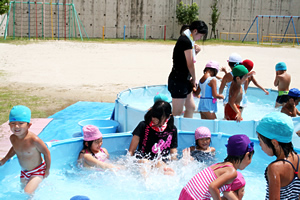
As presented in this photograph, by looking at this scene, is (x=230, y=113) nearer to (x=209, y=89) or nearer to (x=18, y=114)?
(x=209, y=89)

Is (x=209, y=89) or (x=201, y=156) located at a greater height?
(x=209, y=89)

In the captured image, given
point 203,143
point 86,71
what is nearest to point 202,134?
point 203,143

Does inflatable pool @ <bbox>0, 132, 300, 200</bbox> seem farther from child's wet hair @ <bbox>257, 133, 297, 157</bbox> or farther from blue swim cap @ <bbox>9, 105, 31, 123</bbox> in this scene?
child's wet hair @ <bbox>257, 133, 297, 157</bbox>

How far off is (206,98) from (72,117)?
2.73m

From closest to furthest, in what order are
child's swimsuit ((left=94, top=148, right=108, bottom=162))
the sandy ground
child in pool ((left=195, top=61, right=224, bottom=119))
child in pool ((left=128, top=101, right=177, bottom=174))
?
1. child in pool ((left=128, top=101, right=177, bottom=174))
2. child's swimsuit ((left=94, top=148, right=108, bottom=162))
3. child in pool ((left=195, top=61, right=224, bottom=119))
4. the sandy ground

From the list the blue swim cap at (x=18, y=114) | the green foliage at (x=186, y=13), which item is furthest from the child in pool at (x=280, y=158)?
the green foliage at (x=186, y=13)

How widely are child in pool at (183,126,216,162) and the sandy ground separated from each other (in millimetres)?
4153

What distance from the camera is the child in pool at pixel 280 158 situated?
7.80 feet

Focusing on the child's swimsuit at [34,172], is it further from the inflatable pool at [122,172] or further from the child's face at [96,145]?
the child's face at [96,145]

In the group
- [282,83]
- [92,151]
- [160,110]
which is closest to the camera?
[160,110]

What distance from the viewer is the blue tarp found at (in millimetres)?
5977

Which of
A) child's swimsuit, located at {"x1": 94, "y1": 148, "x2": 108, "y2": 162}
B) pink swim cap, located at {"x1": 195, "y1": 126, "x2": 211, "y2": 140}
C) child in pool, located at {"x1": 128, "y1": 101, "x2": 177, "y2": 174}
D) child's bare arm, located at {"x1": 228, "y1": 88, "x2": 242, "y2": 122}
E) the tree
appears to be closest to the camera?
child in pool, located at {"x1": 128, "y1": 101, "x2": 177, "y2": 174}

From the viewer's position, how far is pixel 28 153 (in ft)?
11.6

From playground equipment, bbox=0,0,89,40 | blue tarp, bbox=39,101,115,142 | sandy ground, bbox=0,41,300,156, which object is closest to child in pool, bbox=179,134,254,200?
blue tarp, bbox=39,101,115,142
